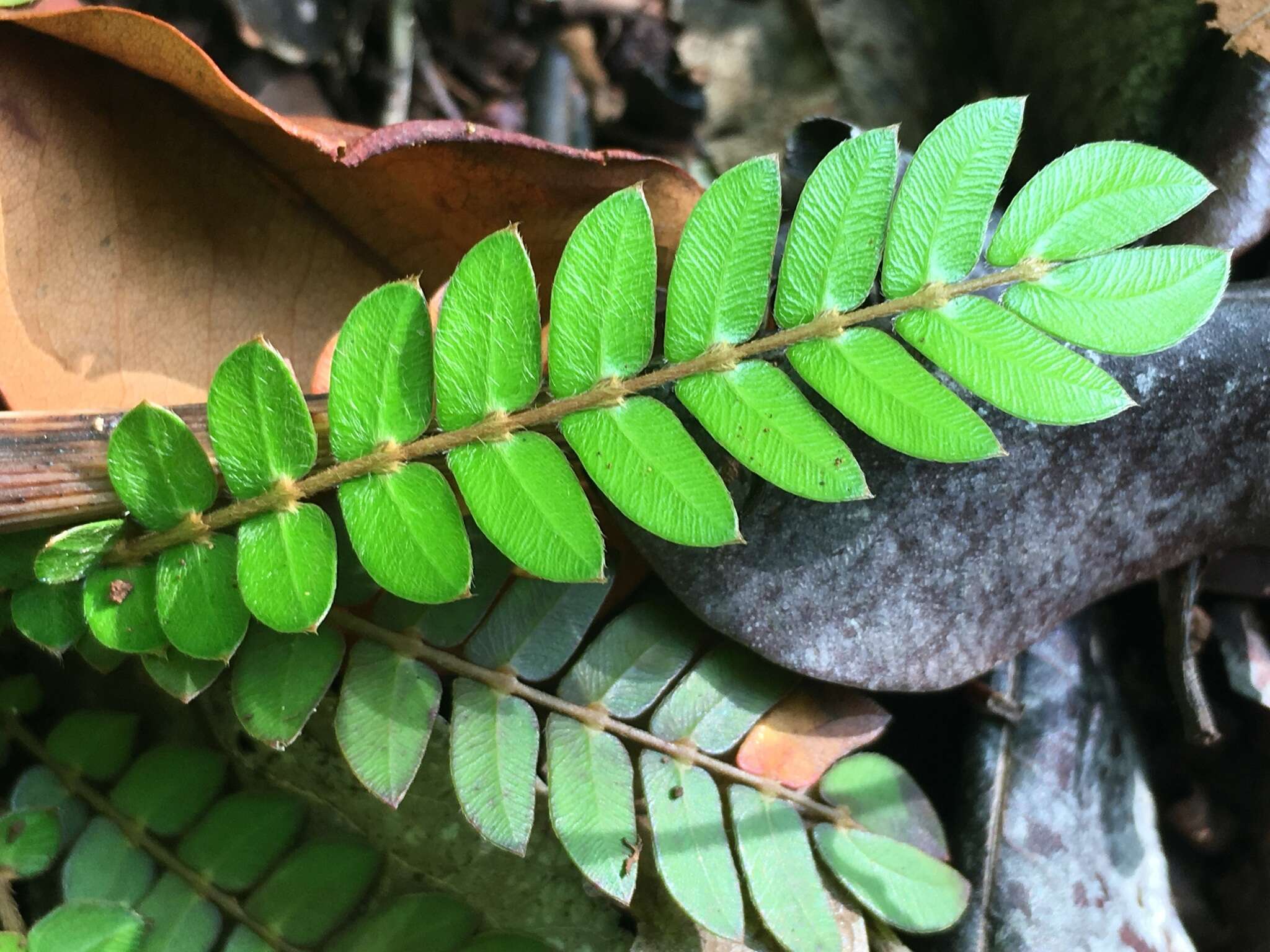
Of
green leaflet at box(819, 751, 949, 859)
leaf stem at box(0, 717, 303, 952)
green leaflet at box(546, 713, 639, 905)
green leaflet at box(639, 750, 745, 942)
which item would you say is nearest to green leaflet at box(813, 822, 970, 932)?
green leaflet at box(819, 751, 949, 859)

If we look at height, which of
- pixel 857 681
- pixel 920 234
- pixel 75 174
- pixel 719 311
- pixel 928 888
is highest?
pixel 920 234

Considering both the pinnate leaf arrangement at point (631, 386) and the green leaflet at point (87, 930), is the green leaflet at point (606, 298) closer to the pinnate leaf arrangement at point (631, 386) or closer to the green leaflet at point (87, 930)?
the pinnate leaf arrangement at point (631, 386)

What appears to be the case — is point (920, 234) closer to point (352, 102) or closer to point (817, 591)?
point (817, 591)

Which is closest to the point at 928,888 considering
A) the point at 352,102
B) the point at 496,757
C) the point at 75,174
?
the point at 496,757

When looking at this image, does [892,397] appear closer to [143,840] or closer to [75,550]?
[75,550]

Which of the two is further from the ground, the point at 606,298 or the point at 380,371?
the point at 606,298

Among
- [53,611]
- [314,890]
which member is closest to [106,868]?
[314,890]
